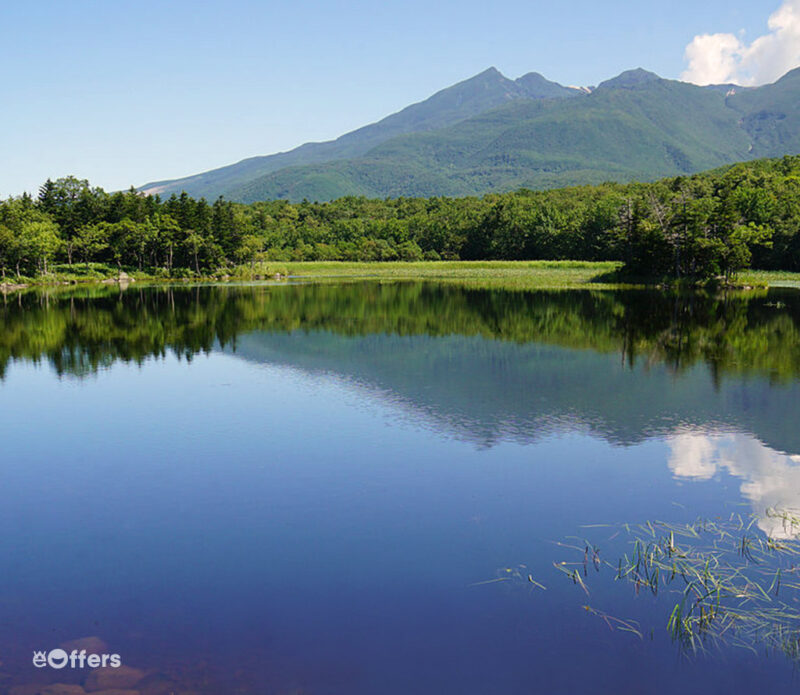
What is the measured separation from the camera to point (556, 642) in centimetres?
909

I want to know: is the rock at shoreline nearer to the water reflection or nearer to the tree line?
the water reflection

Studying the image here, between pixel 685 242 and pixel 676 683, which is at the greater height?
pixel 685 242

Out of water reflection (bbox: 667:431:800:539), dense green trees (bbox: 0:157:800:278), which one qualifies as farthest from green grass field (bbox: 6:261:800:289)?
water reflection (bbox: 667:431:800:539)

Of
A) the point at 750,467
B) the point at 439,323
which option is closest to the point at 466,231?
the point at 439,323

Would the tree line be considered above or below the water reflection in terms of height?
above

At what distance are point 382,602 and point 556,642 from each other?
102 inches

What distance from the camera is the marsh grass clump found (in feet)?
30.5

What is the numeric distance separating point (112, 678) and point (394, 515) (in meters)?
6.18

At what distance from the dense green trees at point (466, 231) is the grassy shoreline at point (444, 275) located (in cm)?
267

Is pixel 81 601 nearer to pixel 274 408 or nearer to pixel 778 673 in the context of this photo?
pixel 778 673

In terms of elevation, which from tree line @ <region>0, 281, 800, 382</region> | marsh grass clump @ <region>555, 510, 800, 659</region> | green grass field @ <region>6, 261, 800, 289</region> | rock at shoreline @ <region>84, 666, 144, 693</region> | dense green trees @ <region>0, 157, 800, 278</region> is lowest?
marsh grass clump @ <region>555, 510, 800, 659</region>

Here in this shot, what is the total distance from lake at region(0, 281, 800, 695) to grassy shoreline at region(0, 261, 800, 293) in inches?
2339

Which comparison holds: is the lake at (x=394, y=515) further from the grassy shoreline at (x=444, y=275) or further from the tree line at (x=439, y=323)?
the grassy shoreline at (x=444, y=275)

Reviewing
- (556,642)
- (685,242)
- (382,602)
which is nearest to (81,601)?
(382,602)
